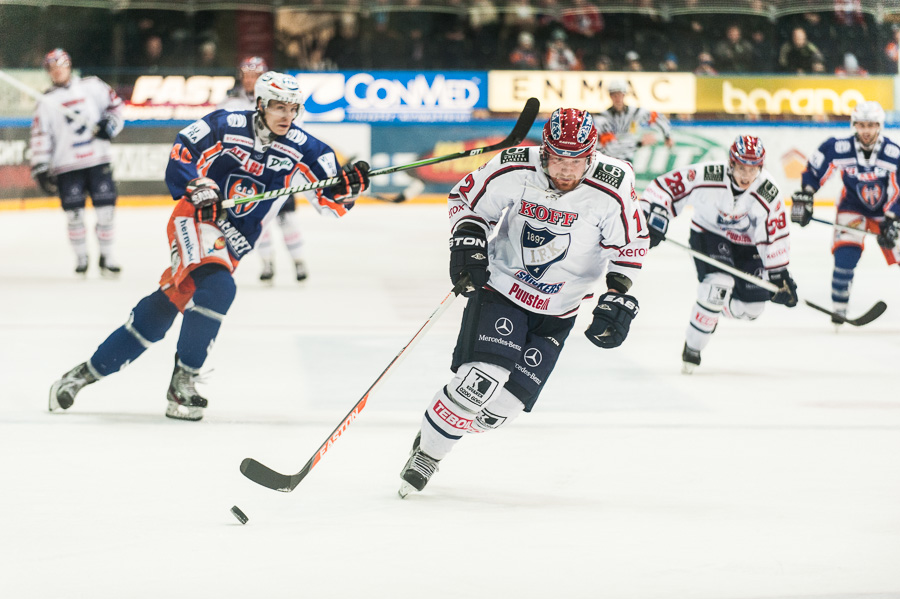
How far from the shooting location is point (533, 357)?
11.6 feet

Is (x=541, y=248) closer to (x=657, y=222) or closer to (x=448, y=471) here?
(x=448, y=471)

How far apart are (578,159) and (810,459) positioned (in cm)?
138

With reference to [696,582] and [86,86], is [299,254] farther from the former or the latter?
[696,582]

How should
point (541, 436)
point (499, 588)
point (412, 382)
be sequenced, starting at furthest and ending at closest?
point (412, 382) → point (541, 436) → point (499, 588)

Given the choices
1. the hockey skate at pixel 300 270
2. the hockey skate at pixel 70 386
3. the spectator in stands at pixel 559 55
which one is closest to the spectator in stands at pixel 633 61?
the spectator in stands at pixel 559 55

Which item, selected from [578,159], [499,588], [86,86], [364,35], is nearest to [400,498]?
[499,588]

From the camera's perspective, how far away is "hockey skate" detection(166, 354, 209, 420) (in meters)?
4.41

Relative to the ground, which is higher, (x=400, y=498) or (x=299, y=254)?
(x=400, y=498)

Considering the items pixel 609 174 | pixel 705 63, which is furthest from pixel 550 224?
pixel 705 63

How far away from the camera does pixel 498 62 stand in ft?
50.7

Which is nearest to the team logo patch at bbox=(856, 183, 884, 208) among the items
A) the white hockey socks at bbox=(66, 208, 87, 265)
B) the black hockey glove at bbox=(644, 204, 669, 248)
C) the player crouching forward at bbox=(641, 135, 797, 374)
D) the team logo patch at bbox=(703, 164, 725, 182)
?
the player crouching forward at bbox=(641, 135, 797, 374)

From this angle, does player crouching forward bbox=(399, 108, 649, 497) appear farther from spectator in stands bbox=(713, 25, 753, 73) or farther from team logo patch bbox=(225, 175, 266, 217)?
spectator in stands bbox=(713, 25, 753, 73)

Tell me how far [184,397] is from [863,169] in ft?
14.0

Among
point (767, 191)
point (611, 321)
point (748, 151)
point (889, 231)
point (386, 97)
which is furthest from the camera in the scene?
point (386, 97)
